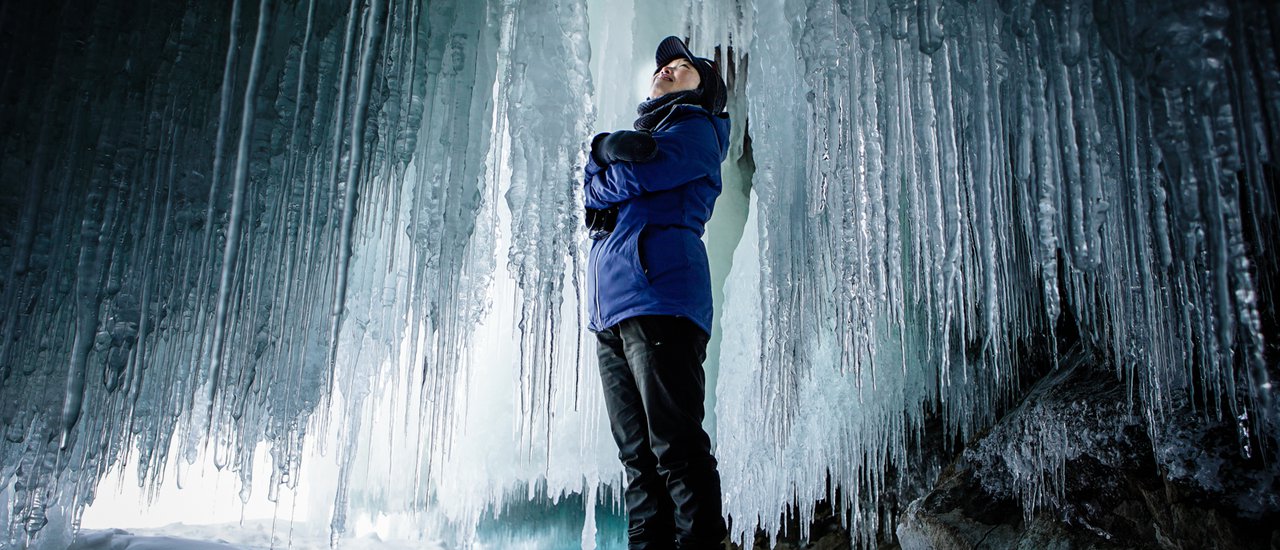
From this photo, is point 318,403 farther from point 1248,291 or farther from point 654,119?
point 1248,291

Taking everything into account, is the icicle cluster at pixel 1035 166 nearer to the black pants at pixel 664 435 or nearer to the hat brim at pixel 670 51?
the hat brim at pixel 670 51

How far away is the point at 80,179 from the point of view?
1.54 metres

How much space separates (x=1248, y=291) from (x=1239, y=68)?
17.1 inches

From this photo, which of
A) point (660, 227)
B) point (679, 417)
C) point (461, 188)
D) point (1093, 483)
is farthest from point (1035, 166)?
point (1093, 483)

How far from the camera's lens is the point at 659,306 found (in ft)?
5.41

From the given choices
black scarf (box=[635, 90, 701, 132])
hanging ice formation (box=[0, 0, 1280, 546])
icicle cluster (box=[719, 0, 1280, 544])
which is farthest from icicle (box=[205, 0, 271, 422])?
icicle cluster (box=[719, 0, 1280, 544])

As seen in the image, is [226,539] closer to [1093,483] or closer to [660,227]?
[660,227]

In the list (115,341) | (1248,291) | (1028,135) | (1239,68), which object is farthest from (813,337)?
(115,341)

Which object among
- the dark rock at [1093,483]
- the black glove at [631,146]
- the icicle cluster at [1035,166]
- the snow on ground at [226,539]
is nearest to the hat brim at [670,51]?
the icicle cluster at [1035,166]

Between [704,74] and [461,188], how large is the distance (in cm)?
79

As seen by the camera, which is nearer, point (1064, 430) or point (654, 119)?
point (654, 119)

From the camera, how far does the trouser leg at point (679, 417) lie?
1.52 meters

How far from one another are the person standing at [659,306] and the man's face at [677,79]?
0.20 feet

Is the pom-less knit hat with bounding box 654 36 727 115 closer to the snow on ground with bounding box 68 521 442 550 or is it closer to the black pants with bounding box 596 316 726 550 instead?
the black pants with bounding box 596 316 726 550
